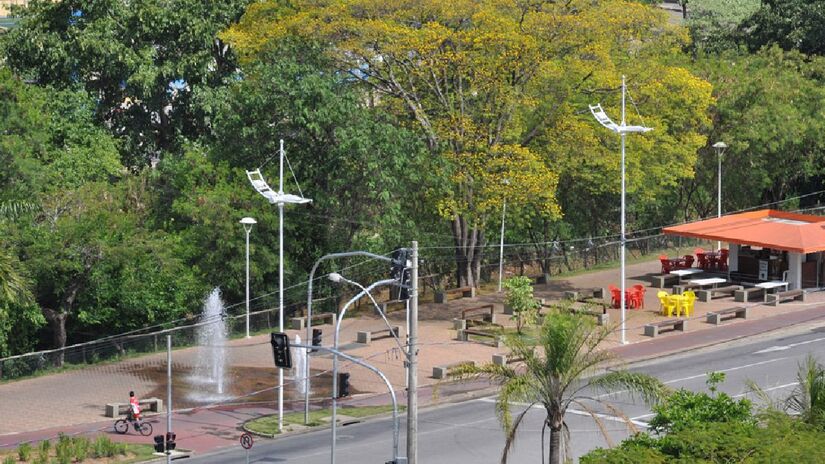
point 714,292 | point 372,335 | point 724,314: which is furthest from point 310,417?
point 714,292

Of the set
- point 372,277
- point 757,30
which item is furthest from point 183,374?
point 757,30

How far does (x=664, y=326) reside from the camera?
5588cm

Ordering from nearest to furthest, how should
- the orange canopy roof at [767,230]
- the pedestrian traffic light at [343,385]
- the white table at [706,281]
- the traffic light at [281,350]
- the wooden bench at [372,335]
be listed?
the traffic light at [281,350] < the pedestrian traffic light at [343,385] < the wooden bench at [372,335] < the orange canopy roof at [767,230] < the white table at [706,281]

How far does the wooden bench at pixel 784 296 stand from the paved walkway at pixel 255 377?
20.1 inches

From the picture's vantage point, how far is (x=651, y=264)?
6969 centimetres

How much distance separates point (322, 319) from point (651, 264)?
19.2 metres

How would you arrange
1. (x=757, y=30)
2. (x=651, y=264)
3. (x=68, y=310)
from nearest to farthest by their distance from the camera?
(x=68, y=310) < (x=651, y=264) < (x=757, y=30)

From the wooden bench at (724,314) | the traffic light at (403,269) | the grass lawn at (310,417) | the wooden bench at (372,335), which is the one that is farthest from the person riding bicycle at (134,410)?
the wooden bench at (724,314)

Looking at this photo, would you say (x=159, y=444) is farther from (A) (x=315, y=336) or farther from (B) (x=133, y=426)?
(A) (x=315, y=336)

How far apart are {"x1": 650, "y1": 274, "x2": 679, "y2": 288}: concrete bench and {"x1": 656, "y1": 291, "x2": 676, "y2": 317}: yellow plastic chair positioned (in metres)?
5.58

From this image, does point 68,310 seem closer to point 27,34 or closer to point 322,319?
point 322,319

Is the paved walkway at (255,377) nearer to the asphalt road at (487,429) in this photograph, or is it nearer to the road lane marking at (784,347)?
the asphalt road at (487,429)

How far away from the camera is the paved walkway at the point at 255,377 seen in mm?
45188

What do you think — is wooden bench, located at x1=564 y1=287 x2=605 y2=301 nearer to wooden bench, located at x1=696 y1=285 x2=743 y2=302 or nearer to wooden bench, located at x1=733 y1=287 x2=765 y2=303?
wooden bench, located at x1=696 y1=285 x2=743 y2=302
